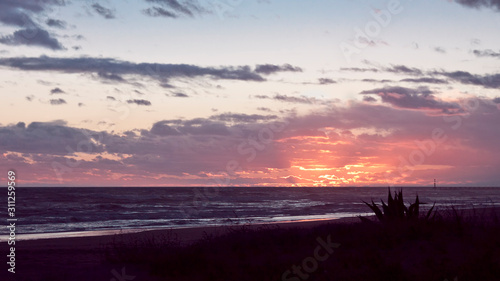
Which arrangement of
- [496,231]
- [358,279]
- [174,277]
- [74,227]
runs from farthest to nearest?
1. [74,227]
2. [496,231]
3. [174,277]
4. [358,279]

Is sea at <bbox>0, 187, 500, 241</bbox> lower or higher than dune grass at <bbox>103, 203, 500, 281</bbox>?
lower

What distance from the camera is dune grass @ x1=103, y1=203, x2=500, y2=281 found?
27.3 ft

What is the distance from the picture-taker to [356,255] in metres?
9.41

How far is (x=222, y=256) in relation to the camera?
10.4 m

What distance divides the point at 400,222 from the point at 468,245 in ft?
Result: 7.16

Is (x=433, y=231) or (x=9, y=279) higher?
(x=433, y=231)

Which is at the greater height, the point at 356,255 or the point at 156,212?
the point at 356,255

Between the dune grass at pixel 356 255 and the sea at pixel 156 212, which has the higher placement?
the dune grass at pixel 356 255

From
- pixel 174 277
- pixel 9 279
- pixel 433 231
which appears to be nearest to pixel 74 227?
pixel 9 279

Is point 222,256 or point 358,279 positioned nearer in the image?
point 358,279

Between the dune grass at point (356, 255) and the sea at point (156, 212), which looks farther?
the sea at point (156, 212)

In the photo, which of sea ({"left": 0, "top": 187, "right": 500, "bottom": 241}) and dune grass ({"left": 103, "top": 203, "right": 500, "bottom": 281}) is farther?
sea ({"left": 0, "top": 187, "right": 500, "bottom": 241})

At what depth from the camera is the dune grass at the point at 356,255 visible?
8328mm

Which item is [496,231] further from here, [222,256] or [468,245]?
[222,256]
